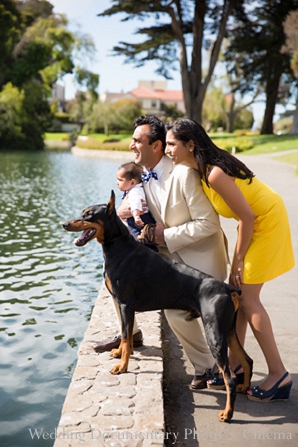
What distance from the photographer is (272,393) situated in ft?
11.7

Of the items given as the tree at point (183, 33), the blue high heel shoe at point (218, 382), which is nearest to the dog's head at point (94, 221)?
the blue high heel shoe at point (218, 382)

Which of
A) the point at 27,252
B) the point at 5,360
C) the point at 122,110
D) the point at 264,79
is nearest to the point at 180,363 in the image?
the point at 5,360

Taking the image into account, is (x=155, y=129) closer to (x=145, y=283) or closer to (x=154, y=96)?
(x=145, y=283)

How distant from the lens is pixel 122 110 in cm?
6372

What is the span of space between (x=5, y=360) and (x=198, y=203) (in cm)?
281

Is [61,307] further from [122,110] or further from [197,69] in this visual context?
[122,110]

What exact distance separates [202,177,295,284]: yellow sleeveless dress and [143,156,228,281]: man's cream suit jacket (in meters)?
0.16

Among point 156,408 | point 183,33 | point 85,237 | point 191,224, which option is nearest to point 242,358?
point 156,408

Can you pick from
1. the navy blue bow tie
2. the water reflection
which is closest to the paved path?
the water reflection

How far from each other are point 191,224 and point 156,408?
4.02ft

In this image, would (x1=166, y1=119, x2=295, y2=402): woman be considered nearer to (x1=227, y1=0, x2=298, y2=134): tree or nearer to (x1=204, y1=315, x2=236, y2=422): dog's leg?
(x1=204, y1=315, x2=236, y2=422): dog's leg

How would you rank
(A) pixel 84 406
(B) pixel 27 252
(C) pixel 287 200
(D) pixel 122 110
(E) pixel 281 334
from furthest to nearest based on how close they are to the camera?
(D) pixel 122 110, (C) pixel 287 200, (B) pixel 27 252, (E) pixel 281 334, (A) pixel 84 406

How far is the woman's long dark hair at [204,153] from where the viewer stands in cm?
342

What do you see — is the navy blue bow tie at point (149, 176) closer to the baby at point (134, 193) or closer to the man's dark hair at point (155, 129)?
the baby at point (134, 193)
